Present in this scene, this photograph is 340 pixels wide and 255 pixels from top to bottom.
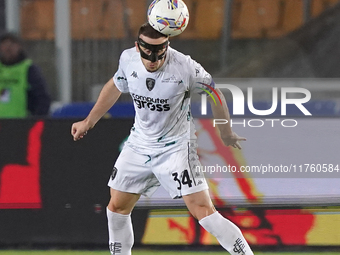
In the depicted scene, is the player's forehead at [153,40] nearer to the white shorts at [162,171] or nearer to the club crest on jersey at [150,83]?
A: the club crest on jersey at [150,83]

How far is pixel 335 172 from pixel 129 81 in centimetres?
173

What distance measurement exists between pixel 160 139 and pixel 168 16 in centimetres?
70

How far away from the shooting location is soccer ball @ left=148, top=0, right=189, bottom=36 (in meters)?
3.39

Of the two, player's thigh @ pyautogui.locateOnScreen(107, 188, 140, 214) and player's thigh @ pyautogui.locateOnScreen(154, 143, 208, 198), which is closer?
player's thigh @ pyautogui.locateOnScreen(154, 143, 208, 198)

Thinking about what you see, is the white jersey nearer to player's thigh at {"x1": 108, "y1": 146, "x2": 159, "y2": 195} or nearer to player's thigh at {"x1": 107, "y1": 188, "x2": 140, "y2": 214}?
player's thigh at {"x1": 108, "y1": 146, "x2": 159, "y2": 195}

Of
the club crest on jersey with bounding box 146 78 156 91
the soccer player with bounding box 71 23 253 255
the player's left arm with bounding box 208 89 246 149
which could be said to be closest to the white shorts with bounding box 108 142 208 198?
the soccer player with bounding box 71 23 253 255

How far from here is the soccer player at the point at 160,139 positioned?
354 centimetres

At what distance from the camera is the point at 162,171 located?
11.8 feet

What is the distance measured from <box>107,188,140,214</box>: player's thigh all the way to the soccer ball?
3.11 feet

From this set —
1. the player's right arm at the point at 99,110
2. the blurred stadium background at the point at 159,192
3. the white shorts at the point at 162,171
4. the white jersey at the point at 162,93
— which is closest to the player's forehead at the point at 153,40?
the white jersey at the point at 162,93

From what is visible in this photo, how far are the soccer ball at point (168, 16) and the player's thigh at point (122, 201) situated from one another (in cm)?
95

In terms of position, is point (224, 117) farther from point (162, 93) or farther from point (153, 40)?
point (153, 40)

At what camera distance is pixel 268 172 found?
455 centimetres

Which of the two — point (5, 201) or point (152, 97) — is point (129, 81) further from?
point (5, 201)
